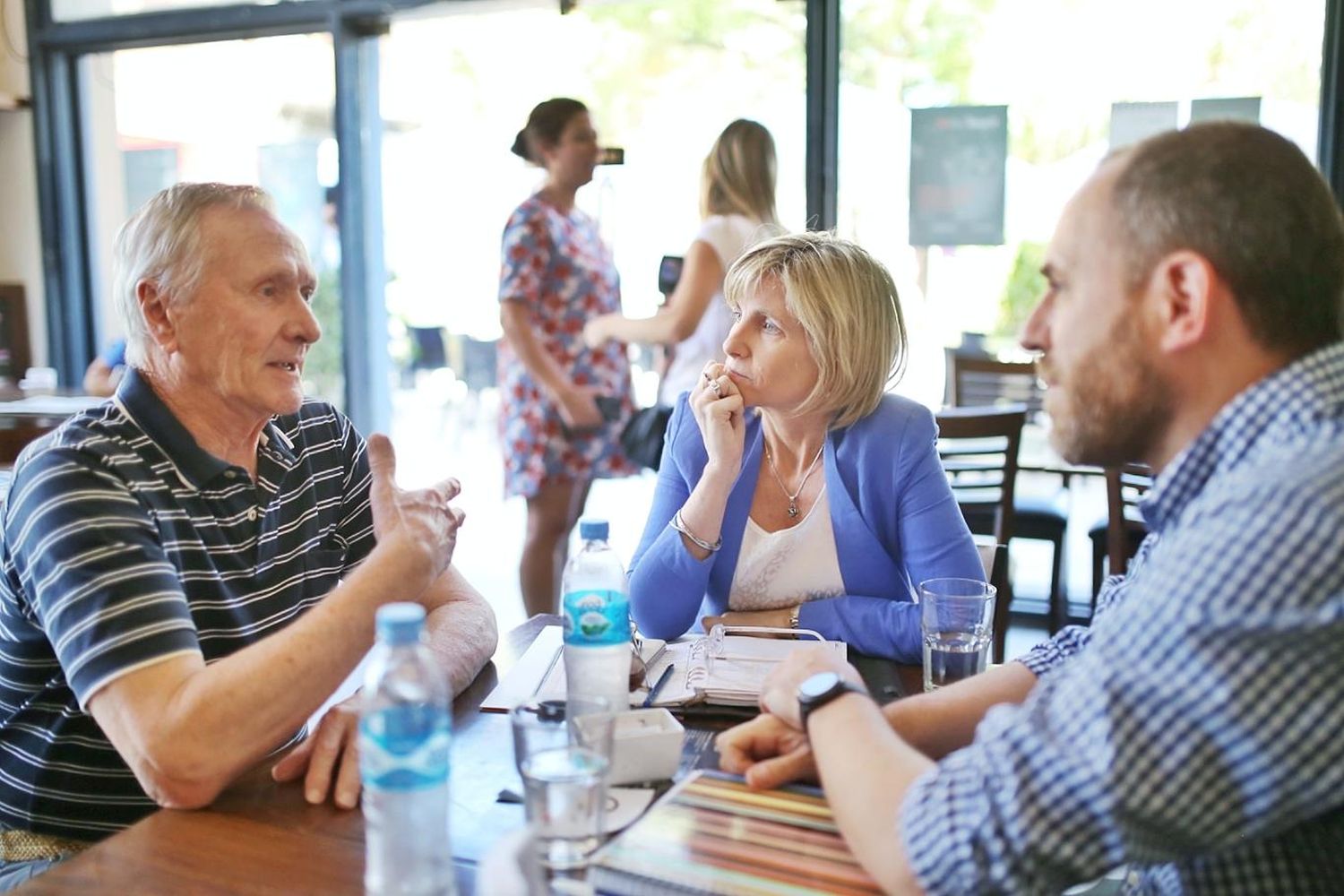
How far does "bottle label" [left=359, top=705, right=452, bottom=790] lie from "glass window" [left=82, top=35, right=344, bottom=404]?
3812 mm

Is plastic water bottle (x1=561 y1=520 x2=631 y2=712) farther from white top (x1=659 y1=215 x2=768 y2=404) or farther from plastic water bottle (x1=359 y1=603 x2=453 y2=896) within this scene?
white top (x1=659 y1=215 x2=768 y2=404)

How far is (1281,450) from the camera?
0.89 meters

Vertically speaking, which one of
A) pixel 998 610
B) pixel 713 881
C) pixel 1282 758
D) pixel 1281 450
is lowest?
pixel 998 610

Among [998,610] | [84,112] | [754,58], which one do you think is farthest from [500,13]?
[998,610]

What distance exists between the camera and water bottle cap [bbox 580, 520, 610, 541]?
1.32m

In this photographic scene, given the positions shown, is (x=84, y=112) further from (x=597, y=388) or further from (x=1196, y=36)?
(x=1196, y=36)

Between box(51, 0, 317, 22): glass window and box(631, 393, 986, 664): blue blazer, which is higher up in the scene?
box(51, 0, 317, 22): glass window

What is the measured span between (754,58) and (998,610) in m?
2.52

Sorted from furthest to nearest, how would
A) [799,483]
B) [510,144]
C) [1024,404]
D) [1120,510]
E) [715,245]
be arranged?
[510,144] → [1024,404] → [715,245] → [1120,510] → [799,483]

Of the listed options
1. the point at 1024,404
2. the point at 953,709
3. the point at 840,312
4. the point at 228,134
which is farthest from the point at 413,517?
the point at 228,134

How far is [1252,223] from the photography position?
952 millimetres

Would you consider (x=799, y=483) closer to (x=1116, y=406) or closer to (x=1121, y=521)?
(x=1116, y=406)

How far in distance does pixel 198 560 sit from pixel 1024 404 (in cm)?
292

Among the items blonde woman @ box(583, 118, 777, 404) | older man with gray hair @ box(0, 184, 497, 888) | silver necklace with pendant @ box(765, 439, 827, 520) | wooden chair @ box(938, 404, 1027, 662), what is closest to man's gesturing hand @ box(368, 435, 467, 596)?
older man with gray hair @ box(0, 184, 497, 888)
